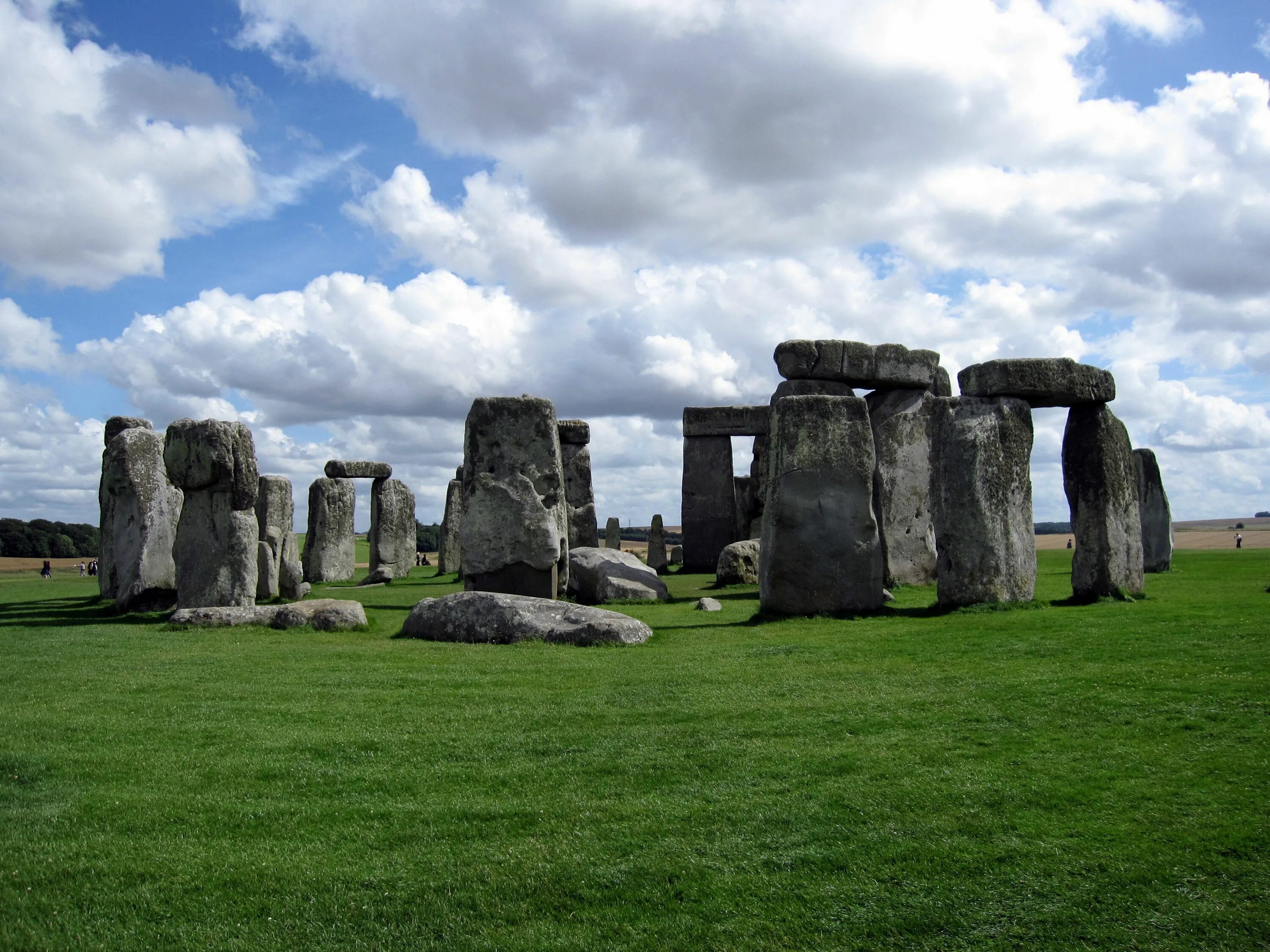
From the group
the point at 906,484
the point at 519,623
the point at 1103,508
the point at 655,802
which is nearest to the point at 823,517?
the point at 1103,508

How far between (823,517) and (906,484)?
6.74 m

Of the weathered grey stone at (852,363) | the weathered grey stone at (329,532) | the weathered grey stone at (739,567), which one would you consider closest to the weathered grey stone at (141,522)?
the weathered grey stone at (329,532)

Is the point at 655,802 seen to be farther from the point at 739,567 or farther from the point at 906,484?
the point at 906,484

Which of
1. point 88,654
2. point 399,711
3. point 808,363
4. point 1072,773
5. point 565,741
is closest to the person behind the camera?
point 1072,773

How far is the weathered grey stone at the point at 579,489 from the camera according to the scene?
77.3 feet

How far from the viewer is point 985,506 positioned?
1212 centimetres

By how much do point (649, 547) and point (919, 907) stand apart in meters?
22.8

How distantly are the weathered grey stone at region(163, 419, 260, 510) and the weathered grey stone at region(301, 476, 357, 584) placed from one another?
1144cm

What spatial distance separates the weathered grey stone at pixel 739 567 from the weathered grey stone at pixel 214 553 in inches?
333

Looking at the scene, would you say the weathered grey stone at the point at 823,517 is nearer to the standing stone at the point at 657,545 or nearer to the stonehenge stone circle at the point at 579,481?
the stonehenge stone circle at the point at 579,481

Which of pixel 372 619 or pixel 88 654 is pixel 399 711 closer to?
pixel 88 654

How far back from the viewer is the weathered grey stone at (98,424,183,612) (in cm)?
1534

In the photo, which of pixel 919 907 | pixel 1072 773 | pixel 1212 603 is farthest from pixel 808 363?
pixel 919 907

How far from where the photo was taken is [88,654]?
389 inches
